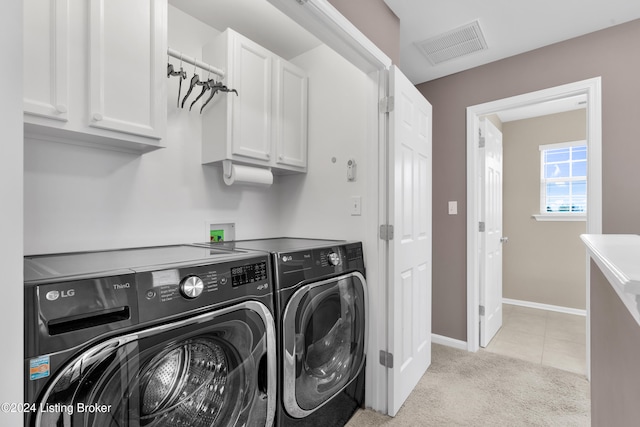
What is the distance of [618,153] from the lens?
7.12ft

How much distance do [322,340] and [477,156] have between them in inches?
86.4

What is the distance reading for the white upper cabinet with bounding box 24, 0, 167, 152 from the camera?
114 centimetres

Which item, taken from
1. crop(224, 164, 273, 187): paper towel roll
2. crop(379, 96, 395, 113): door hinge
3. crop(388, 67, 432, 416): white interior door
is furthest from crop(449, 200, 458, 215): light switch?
crop(224, 164, 273, 187): paper towel roll

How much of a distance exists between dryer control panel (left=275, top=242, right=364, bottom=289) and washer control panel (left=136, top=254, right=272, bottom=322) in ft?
0.32

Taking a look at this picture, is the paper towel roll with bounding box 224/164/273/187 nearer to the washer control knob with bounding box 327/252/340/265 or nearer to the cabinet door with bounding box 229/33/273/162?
the cabinet door with bounding box 229/33/273/162

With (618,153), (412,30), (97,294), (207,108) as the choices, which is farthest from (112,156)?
(618,153)

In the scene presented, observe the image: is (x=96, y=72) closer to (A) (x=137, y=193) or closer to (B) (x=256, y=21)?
(A) (x=137, y=193)

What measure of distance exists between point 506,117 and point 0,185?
487cm

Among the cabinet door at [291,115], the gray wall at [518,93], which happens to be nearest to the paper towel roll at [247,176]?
the cabinet door at [291,115]

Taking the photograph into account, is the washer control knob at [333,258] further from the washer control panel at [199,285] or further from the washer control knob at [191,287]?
the washer control knob at [191,287]

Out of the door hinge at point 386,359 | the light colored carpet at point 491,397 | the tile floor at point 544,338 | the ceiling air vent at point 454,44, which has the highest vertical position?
the ceiling air vent at point 454,44

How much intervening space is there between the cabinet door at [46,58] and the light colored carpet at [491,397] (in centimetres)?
210

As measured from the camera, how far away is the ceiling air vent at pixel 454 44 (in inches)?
90.7

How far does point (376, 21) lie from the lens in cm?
189
